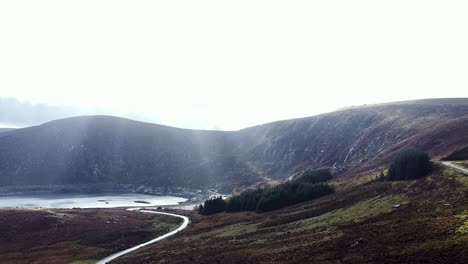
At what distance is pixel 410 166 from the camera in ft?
257

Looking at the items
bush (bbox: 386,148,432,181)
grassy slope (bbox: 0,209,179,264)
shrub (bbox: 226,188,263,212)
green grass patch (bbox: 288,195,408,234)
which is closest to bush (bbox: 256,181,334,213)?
shrub (bbox: 226,188,263,212)

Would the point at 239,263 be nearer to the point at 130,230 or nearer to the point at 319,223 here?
the point at 319,223

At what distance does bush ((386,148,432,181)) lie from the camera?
7612cm

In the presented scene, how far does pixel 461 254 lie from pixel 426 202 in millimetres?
23793

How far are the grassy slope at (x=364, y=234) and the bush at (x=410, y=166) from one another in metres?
4.98

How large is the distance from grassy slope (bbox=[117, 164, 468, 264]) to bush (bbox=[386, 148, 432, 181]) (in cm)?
498

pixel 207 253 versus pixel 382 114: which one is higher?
pixel 382 114

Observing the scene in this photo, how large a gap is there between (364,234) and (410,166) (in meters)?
39.0

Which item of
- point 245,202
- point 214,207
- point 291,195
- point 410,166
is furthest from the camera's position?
point 214,207

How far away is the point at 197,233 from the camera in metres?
85.5

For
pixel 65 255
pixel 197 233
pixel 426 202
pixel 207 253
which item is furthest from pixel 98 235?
pixel 426 202

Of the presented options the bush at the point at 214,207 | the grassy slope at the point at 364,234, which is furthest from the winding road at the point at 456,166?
the bush at the point at 214,207

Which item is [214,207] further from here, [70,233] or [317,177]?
[70,233]

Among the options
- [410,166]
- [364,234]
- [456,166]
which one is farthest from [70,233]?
[456,166]
